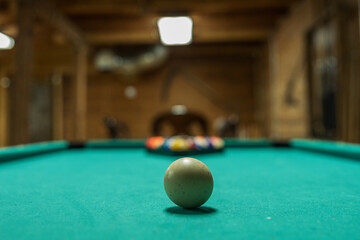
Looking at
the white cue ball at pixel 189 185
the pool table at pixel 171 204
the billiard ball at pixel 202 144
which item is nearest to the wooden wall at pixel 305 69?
the billiard ball at pixel 202 144

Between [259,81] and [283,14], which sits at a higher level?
[283,14]

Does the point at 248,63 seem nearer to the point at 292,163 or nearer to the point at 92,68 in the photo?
the point at 92,68

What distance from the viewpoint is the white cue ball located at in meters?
1.01

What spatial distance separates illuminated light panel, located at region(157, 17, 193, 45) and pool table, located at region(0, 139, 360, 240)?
3.43 metres

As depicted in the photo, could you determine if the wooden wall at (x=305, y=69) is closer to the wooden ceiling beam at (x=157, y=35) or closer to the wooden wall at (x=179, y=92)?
the wooden ceiling beam at (x=157, y=35)

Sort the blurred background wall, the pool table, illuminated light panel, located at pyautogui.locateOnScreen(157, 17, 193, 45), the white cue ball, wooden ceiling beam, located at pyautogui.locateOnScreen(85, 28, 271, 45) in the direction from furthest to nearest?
1. wooden ceiling beam, located at pyautogui.locateOnScreen(85, 28, 271, 45)
2. illuminated light panel, located at pyautogui.locateOnScreen(157, 17, 193, 45)
3. the blurred background wall
4. the white cue ball
5. the pool table

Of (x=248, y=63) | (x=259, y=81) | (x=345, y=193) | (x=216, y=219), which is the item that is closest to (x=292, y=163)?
(x=345, y=193)

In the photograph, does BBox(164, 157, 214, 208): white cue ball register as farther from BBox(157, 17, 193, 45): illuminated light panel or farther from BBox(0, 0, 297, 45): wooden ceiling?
BBox(0, 0, 297, 45): wooden ceiling

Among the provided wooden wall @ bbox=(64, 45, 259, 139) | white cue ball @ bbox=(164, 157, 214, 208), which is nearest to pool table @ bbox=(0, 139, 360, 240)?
white cue ball @ bbox=(164, 157, 214, 208)

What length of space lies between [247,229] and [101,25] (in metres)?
6.41

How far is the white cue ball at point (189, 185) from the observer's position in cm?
101

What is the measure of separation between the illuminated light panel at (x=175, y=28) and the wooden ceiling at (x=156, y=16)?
1.82 ft

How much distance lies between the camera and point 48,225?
833 millimetres

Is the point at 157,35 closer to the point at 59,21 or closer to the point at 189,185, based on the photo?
the point at 59,21
